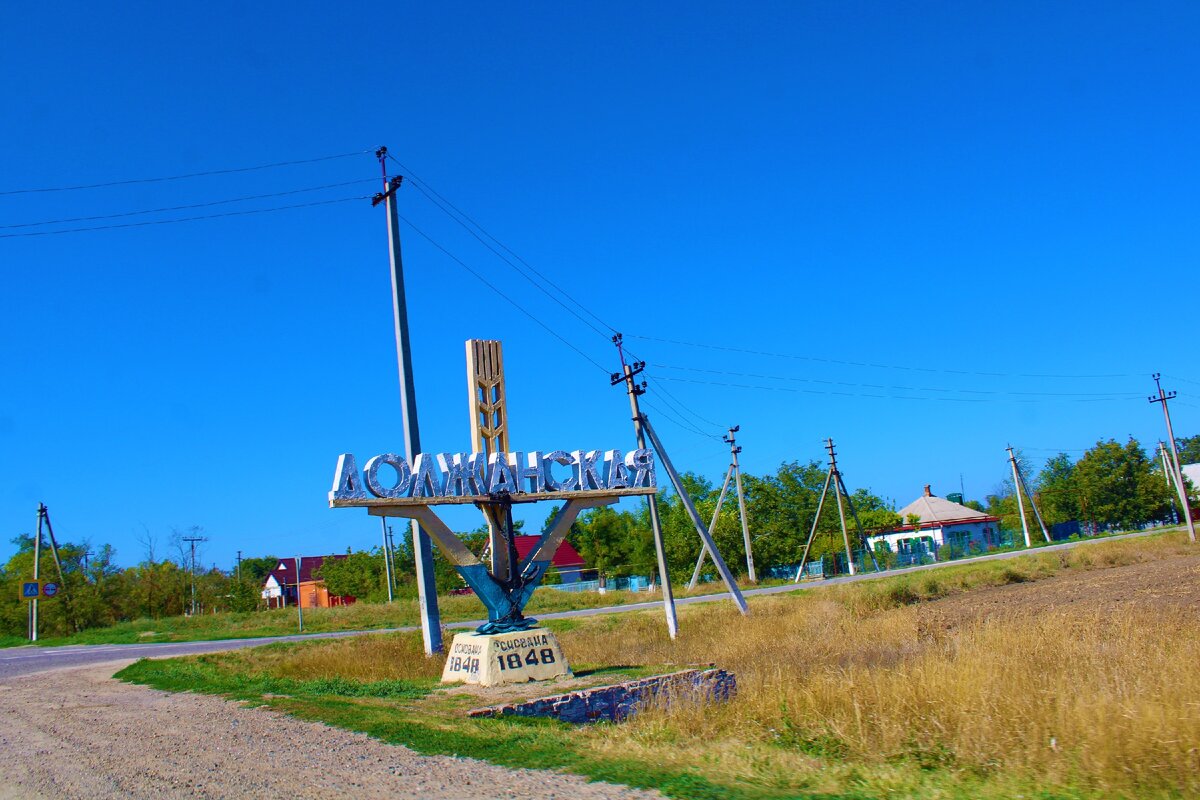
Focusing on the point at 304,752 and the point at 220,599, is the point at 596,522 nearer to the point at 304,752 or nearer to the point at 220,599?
the point at 220,599

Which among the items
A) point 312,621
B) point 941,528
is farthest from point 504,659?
point 941,528

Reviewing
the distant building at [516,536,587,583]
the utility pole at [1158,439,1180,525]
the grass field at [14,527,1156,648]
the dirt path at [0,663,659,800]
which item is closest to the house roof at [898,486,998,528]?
the utility pole at [1158,439,1180,525]

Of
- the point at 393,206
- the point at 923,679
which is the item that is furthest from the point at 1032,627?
the point at 393,206

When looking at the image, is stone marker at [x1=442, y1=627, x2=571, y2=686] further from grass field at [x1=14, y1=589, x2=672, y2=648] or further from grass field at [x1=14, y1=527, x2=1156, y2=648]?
grass field at [x1=14, y1=527, x2=1156, y2=648]

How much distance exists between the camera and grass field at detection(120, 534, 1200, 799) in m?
6.50

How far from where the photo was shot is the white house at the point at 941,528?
7694cm

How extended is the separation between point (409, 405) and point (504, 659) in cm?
598

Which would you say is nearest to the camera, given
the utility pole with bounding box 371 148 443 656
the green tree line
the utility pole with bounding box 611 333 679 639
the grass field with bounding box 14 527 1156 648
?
the utility pole with bounding box 371 148 443 656

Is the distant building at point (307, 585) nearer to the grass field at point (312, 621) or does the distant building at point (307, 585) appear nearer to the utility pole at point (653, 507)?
the grass field at point (312, 621)

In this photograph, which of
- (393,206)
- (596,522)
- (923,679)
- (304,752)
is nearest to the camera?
(304,752)

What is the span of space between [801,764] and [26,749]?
805cm

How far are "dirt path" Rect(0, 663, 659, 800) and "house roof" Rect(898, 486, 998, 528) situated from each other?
7601 centimetres

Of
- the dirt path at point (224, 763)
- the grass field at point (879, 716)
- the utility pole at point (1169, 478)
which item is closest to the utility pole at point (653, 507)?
the grass field at point (879, 716)

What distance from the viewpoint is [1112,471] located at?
7500 cm
